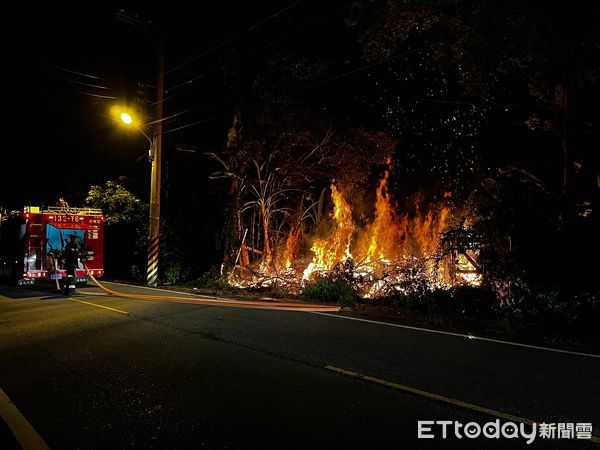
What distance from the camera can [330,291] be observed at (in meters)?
14.1

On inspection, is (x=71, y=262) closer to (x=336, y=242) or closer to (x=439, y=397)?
(x=336, y=242)

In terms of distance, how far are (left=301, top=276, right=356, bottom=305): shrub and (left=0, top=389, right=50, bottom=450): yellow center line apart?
922 cm

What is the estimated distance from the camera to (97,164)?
29391 millimetres

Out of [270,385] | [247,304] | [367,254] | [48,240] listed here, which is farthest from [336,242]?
[270,385]

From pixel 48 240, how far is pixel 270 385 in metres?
14.5

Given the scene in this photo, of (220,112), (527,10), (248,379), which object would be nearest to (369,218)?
(220,112)

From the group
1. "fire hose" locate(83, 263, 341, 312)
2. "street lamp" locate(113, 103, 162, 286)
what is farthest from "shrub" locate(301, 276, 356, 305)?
"street lamp" locate(113, 103, 162, 286)

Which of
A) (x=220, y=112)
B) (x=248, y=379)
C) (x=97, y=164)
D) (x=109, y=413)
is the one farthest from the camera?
(x=97, y=164)

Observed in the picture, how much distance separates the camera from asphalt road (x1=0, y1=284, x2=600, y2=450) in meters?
4.37

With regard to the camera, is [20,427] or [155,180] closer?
[20,427]

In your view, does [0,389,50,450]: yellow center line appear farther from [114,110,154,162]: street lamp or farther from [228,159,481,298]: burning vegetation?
[114,110,154,162]: street lamp

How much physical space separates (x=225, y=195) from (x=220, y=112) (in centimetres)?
389

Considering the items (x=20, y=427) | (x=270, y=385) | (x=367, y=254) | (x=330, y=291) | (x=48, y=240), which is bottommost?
(x=20, y=427)

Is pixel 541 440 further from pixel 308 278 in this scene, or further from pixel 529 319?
pixel 308 278
